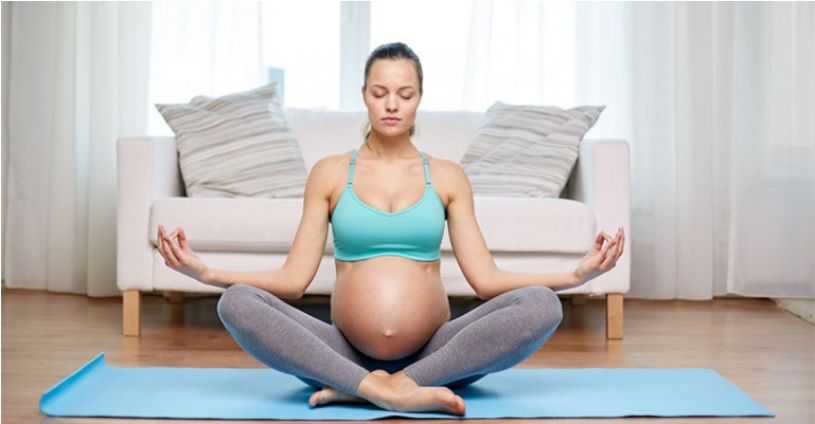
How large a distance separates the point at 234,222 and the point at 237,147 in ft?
1.87

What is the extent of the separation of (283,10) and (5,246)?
1.59 metres

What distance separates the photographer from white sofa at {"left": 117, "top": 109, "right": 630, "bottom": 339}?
10.6 ft

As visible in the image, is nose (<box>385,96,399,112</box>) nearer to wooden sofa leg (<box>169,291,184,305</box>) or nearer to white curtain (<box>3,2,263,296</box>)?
wooden sofa leg (<box>169,291,184,305</box>)

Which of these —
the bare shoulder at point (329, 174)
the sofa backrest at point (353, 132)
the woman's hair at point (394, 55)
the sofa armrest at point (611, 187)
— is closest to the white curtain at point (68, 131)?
the sofa backrest at point (353, 132)

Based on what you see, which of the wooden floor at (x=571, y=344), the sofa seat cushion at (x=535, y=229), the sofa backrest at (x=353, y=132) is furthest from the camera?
the sofa backrest at (x=353, y=132)

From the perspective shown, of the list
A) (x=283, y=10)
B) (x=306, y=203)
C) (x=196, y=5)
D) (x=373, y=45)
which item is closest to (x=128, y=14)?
(x=196, y=5)

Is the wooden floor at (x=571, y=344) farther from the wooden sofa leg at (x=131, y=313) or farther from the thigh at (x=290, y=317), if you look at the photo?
the thigh at (x=290, y=317)

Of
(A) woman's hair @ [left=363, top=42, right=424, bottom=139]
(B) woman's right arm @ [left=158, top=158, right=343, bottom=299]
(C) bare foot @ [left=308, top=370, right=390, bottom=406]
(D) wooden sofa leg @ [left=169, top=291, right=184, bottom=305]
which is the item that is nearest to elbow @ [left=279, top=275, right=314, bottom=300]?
(B) woman's right arm @ [left=158, top=158, right=343, bottom=299]

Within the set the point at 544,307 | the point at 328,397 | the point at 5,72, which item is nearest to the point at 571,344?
the point at 544,307

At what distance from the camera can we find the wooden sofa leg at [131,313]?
330 cm

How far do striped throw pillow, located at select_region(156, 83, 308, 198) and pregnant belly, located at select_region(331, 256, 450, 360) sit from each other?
1.44 metres

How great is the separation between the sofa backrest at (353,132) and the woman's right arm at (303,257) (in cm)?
162

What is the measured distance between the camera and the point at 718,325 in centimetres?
363

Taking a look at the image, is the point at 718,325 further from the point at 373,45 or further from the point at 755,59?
the point at 373,45
